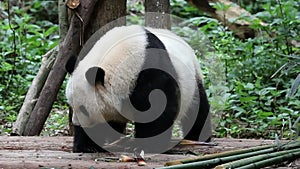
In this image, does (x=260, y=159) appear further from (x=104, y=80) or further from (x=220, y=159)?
(x=104, y=80)

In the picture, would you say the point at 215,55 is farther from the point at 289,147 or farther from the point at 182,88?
the point at 289,147

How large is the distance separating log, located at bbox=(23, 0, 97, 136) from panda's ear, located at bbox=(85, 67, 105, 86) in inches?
49.2

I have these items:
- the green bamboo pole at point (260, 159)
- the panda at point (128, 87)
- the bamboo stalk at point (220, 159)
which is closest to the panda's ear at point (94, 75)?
the panda at point (128, 87)

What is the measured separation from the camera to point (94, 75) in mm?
3672

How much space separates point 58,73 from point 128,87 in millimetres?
1421

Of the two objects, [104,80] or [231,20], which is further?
[231,20]

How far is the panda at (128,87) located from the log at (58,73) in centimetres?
81

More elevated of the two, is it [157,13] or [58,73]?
[157,13]

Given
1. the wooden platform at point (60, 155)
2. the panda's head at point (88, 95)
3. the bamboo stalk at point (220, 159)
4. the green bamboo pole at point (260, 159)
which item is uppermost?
the panda's head at point (88, 95)

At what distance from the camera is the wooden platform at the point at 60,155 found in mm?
3381

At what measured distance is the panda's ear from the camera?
367 centimetres

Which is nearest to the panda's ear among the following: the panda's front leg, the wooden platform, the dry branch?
the panda's front leg

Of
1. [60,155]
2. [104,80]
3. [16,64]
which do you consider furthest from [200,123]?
[16,64]

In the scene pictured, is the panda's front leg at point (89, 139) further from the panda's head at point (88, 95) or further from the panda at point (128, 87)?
the panda's head at point (88, 95)
